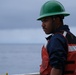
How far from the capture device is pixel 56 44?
3.86 metres

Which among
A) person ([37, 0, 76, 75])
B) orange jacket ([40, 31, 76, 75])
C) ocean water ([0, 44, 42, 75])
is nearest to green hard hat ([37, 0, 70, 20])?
person ([37, 0, 76, 75])

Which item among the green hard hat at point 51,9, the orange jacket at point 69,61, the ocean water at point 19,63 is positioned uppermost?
the green hard hat at point 51,9

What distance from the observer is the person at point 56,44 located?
3861 mm

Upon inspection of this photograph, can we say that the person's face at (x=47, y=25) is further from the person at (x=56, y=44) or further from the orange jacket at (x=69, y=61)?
the orange jacket at (x=69, y=61)

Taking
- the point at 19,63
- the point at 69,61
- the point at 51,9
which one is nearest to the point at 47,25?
the point at 51,9

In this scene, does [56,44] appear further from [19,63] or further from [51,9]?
[19,63]

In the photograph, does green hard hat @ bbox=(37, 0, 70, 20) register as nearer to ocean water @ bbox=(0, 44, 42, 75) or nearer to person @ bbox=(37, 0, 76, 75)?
person @ bbox=(37, 0, 76, 75)

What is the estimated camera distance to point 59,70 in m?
3.87

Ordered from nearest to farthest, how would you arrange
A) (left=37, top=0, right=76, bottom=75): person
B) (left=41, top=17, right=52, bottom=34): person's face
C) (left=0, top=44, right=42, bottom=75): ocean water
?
(left=37, top=0, right=76, bottom=75): person → (left=41, top=17, right=52, bottom=34): person's face → (left=0, top=44, right=42, bottom=75): ocean water

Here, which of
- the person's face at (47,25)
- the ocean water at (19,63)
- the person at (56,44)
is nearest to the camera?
the person at (56,44)

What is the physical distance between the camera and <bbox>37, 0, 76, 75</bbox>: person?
12.7ft

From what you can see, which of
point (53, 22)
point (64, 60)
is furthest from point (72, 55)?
point (53, 22)

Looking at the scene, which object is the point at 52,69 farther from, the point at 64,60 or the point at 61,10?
the point at 61,10

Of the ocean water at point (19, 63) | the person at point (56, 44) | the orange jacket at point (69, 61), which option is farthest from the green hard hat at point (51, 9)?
the ocean water at point (19, 63)
